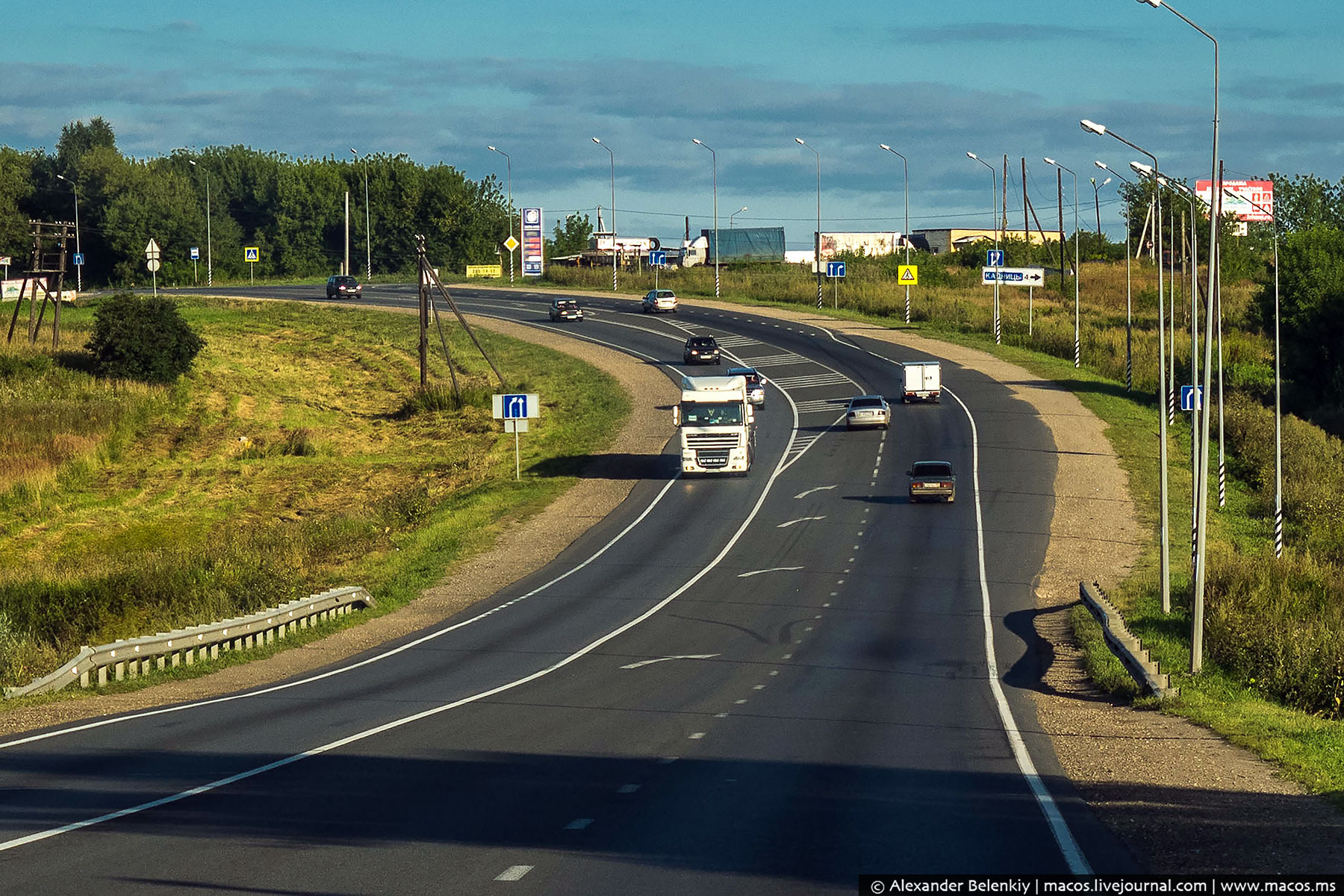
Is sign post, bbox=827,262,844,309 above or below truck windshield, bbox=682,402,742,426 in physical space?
above

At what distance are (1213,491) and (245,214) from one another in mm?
149515

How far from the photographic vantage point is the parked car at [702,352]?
74000 millimetres

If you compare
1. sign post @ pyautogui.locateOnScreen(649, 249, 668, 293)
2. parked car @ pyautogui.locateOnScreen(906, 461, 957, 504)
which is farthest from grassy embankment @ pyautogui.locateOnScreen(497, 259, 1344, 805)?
parked car @ pyautogui.locateOnScreen(906, 461, 957, 504)

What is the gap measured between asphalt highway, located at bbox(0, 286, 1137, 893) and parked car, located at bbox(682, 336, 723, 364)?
115ft

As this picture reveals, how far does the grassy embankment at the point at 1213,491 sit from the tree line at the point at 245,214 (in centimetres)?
3529

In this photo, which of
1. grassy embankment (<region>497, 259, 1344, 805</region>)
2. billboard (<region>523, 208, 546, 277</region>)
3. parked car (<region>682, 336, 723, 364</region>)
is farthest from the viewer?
billboard (<region>523, 208, 546, 277</region>)

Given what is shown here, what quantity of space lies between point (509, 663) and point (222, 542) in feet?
68.5

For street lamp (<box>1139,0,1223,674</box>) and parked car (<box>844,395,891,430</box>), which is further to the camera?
parked car (<box>844,395,891,430</box>)

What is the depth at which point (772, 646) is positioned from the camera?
26.4 m

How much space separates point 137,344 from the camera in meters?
66.9

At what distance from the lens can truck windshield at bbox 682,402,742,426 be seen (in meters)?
47.6

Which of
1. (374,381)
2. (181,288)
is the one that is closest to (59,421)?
(374,381)

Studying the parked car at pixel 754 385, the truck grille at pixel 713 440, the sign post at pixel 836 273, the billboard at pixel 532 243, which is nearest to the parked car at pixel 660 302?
the sign post at pixel 836 273

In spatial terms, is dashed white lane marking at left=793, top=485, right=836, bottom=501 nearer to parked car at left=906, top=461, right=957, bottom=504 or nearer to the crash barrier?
parked car at left=906, top=461, right=957, bottom=504
